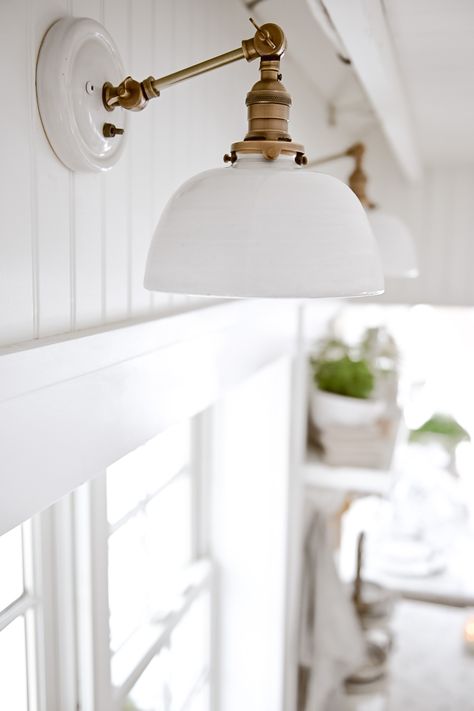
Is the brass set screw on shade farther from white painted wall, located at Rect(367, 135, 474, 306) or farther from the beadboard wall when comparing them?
white painted wall, located at Rect(367, 135, 474, 306)

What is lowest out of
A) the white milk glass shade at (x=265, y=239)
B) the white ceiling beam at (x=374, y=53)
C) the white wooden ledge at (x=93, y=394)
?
the white wooden ledge at (x=93, y=394)

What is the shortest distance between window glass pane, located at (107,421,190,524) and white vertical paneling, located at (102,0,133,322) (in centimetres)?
36

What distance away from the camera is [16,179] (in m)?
0.67

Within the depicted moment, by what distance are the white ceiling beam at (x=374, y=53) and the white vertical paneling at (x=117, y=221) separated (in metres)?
0.25

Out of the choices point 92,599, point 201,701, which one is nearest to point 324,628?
point 201,701

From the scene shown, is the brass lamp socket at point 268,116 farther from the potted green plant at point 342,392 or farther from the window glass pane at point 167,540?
the potted green plant at point 342,392

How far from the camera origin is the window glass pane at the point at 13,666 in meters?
0.98

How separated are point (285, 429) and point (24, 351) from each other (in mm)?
1321

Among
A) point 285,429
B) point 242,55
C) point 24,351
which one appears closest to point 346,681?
point 285,429

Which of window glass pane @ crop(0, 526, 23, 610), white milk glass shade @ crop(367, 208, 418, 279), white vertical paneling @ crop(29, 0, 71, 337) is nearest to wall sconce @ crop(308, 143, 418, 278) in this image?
white milk glass shade @ crop(367, 208, 418, 279)

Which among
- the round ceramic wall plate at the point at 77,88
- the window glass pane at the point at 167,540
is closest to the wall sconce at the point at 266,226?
the round ceramic wall plate at the point at 77,88

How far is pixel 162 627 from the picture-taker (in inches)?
61.3

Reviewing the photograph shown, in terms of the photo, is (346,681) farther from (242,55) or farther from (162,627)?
(242,55)

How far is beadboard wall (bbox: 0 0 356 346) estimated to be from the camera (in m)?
0.66
